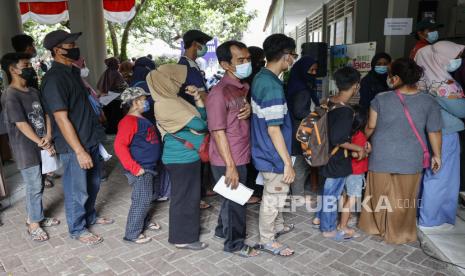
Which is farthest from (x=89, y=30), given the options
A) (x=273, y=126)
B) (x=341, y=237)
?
(x=341, y=237)

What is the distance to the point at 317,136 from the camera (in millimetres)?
3096

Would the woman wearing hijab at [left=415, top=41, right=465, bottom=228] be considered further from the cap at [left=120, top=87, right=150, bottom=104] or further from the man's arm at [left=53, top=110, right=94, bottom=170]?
the man's arm at [left=53, top=110, right=94, bottom=170]

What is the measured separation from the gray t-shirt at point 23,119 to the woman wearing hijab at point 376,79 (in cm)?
339

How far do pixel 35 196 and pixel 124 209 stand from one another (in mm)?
1017

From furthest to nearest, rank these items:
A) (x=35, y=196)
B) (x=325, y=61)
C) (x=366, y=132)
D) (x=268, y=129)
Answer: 1. (x=325, y=61)
2. (x=35, y=196)
3. (x=366, y=132)
4. (x=268, y=129)

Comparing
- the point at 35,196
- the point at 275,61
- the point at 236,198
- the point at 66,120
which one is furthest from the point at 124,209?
the point at 275,61

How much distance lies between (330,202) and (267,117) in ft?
3.78

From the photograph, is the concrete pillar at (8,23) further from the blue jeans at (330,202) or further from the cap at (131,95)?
the blue jeans at (330,202)

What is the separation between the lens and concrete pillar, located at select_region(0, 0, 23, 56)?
5578 millimetres

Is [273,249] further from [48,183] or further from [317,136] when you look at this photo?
[48,183]

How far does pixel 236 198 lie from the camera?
2.98 meters

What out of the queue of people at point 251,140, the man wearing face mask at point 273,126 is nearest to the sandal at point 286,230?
the queue of people at point 251,140

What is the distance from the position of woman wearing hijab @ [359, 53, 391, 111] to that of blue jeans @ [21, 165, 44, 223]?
3467 mm

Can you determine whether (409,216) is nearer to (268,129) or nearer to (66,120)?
(268,129)
